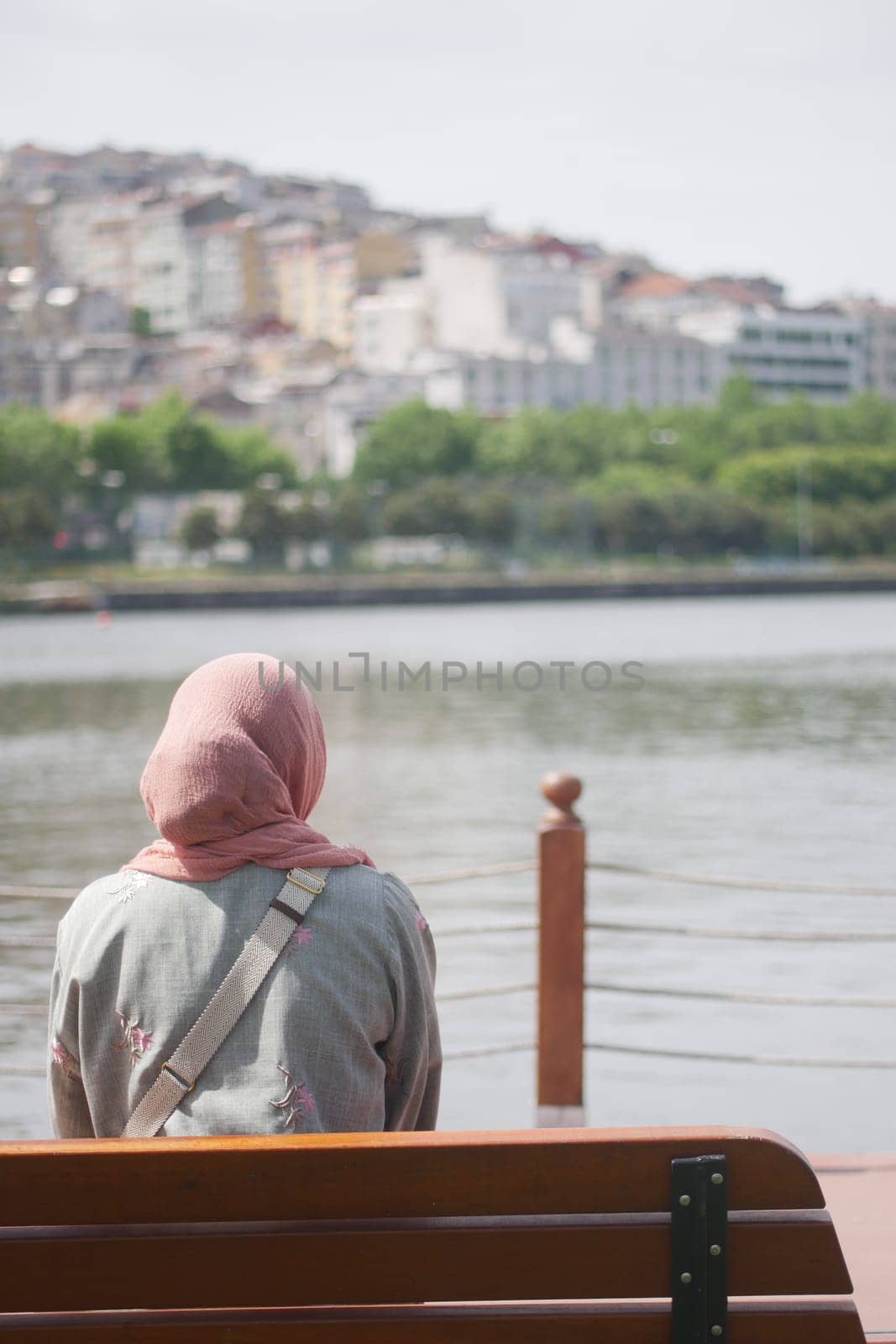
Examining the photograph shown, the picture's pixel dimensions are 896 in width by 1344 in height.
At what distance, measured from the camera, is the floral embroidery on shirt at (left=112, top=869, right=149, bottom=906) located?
6.75 ft

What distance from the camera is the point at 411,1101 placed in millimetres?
2154

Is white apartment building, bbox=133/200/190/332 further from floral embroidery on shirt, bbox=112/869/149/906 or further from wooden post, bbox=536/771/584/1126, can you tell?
floral embroidery on shirt, bbox=112/869/149/906

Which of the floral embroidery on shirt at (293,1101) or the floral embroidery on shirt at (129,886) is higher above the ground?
the floral embroidery on shirt at (129,886)

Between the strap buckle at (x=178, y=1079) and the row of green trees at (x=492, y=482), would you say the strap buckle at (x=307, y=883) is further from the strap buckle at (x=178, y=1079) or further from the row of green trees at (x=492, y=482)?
the row of green trees at (x=492, y=482)

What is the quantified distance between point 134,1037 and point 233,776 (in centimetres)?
28

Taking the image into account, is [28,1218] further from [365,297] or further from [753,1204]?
[365,297]

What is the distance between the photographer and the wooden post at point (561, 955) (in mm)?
4418

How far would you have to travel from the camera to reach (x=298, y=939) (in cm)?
202

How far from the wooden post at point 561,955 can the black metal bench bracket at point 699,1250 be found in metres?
2.53

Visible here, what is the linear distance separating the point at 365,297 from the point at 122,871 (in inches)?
5332

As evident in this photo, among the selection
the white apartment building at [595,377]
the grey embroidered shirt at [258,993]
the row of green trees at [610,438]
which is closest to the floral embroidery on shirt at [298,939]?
the grey embroidered shirt at [258,993]

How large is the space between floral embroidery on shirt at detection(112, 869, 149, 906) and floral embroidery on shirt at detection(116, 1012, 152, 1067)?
0.11 m

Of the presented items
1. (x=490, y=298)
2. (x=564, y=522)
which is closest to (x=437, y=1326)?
(x=564, y=522)

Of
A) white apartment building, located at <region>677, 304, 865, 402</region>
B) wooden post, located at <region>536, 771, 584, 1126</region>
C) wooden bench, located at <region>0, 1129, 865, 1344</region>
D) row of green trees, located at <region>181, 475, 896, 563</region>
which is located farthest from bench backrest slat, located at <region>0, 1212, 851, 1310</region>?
white apartment building, located at <region>677, 304, 865, 402</region>
